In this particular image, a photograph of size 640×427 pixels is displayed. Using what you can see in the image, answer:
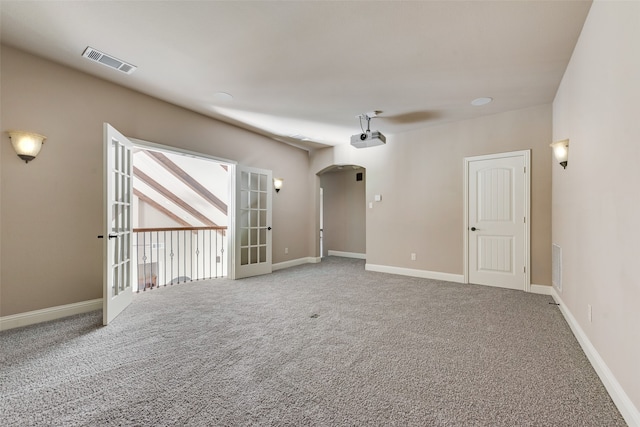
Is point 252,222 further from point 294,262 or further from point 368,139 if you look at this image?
point 368,139

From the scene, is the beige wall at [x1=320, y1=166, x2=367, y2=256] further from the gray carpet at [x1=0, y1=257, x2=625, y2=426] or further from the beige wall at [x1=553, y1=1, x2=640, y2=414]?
the beige wall at [x1=553, y1=1, x2=640, y2=414]

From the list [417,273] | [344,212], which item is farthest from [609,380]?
[344,212]

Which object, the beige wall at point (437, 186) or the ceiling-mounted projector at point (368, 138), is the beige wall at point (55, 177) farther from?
the beige wall at point (437, 186)

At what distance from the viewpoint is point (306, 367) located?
2066 mm

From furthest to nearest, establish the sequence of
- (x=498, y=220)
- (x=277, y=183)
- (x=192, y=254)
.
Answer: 1. (x=192, y=254)
2. (x=277, y=183)
3. (x=498, y=220)

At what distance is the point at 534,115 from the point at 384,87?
2.46 m

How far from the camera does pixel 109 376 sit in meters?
1.97

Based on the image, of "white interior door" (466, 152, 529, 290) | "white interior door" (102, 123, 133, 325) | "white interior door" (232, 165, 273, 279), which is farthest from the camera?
"white interior door" (232, 165, 273, 279)

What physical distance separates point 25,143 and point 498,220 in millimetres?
6081

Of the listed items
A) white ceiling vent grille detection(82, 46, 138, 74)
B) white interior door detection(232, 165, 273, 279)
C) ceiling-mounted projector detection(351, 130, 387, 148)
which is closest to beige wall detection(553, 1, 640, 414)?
ceiling-mounted projector detection(351, 130, 387, 148)

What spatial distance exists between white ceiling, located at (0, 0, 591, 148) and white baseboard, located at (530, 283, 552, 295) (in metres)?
2.66

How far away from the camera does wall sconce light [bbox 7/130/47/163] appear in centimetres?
272

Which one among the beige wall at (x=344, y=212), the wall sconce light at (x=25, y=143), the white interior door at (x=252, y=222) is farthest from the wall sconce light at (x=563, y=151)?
the wall sconce light at (x=25, y=143)

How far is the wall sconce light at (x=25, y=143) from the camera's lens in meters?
2.72
